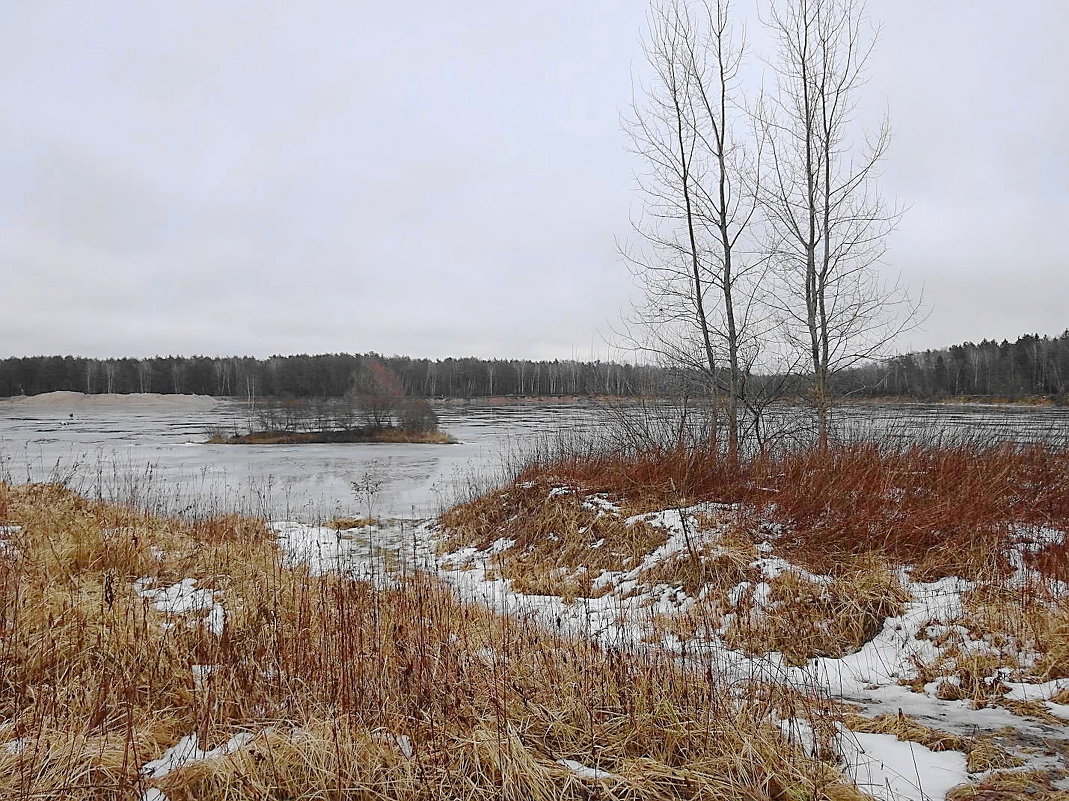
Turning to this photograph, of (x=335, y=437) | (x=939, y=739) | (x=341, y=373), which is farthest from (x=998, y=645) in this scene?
(x=341, y=373)

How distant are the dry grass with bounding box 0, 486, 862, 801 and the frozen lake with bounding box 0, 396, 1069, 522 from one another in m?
6.69

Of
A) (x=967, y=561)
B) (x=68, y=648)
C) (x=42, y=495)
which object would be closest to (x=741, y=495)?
(x=967, y=561)

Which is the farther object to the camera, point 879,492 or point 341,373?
point 341,373

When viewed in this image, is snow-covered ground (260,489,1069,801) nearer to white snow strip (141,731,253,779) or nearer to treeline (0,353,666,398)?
white snow strip (141,731,253,779)

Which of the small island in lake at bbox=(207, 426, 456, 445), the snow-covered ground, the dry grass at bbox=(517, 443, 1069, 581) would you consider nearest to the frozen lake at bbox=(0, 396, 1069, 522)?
the small island in lake at bbox=(207, 426, 456, 445)

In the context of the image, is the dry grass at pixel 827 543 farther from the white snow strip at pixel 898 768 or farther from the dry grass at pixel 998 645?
the white snow strip at pixel 898 768

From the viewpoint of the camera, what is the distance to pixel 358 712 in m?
2.92

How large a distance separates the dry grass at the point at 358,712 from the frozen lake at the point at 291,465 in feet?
22.0

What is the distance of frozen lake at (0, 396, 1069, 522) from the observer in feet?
40.9

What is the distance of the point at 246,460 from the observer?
78.2ft

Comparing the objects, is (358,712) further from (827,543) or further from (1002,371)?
(1002,371)

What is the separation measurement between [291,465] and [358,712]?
21.0m

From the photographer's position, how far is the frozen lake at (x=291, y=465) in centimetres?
1246

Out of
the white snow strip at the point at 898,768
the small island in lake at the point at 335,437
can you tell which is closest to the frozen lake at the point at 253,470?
the small island in lake at the point at 335,437
